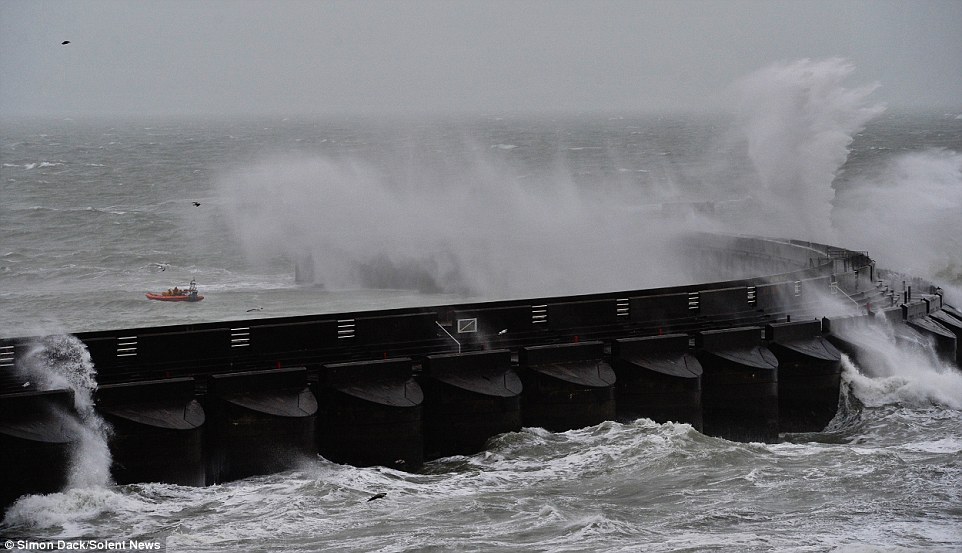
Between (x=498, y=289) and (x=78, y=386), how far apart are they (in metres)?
22.6

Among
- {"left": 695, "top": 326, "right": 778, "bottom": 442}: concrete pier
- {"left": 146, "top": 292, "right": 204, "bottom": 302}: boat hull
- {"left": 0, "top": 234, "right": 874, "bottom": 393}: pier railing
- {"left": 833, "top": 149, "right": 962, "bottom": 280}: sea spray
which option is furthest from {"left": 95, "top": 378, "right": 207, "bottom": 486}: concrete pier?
{"left": 833, "top": 149, "right": 962, "bottom": 280}: sea spray

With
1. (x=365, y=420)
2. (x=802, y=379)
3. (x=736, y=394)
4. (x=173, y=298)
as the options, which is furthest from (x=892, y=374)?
(x=173, y=298)

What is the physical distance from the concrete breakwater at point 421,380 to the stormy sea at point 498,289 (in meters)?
0.31

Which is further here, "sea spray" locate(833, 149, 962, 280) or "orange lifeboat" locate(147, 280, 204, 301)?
"sea spray" locate(833, 149, 962, 280)

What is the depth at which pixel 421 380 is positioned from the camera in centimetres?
1536

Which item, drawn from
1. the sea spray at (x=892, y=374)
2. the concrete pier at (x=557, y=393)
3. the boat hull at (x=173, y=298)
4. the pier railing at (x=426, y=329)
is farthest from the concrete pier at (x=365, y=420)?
the boat hull at (x=173, y=298)

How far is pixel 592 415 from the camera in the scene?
626 inches

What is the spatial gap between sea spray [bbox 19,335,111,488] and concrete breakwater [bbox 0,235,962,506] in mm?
96

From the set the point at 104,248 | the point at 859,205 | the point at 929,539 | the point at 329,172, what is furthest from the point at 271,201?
the point at 929,539

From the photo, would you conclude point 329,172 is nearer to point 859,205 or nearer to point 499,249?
point 499,249

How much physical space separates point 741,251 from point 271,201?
3087 cm

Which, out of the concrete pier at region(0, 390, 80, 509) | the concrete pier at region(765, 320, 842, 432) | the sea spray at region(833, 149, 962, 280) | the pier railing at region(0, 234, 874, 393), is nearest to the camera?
the concrete pier at region(0, 390, 80, 509)

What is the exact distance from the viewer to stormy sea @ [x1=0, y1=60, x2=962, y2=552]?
12656mm

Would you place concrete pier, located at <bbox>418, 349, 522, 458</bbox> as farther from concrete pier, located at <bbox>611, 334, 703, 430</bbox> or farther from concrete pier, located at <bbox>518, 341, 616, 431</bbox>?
concrete pier, located at <bbox>611, 334, 703, 430</bbox>
